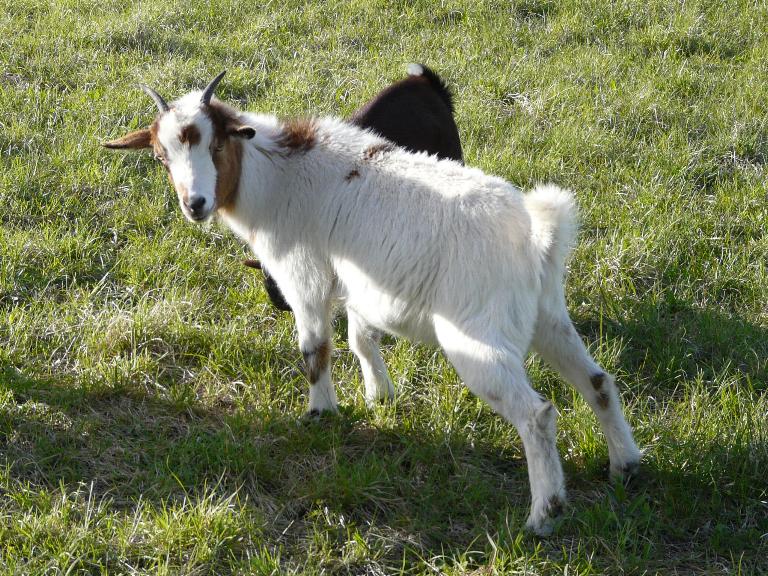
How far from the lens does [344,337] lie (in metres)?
5.11

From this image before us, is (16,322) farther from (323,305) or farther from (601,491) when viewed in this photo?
(601,491)

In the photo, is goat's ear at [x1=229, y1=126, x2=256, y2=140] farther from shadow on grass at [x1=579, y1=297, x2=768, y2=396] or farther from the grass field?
shadow on grass at [x1=579, y1=297, x2=768, y2=396]

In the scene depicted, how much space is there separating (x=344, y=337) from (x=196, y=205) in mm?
1471

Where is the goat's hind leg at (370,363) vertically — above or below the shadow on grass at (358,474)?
above

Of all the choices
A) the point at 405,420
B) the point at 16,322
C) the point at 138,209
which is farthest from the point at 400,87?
the point at 16,322

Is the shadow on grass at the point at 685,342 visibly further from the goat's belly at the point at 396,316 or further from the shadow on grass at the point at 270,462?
the goat's belly at the point at 396,316

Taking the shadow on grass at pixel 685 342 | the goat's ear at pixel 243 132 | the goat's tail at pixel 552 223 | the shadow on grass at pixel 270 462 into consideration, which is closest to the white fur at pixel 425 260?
the goat's tail at pixel 552 223

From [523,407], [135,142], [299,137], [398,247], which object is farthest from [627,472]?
[135,142]

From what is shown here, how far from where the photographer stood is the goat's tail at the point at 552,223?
12.0 feet

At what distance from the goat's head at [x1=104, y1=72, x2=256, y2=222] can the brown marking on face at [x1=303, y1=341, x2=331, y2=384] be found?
2.68ft

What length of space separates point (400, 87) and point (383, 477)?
2.64 meters

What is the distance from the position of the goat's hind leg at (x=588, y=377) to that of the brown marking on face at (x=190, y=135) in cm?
167

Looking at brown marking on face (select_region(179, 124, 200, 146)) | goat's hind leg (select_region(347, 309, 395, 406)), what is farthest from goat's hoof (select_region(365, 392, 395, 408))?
brown marking on face (select_region(179, 124, 200, 146))

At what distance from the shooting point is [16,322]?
4871mm
